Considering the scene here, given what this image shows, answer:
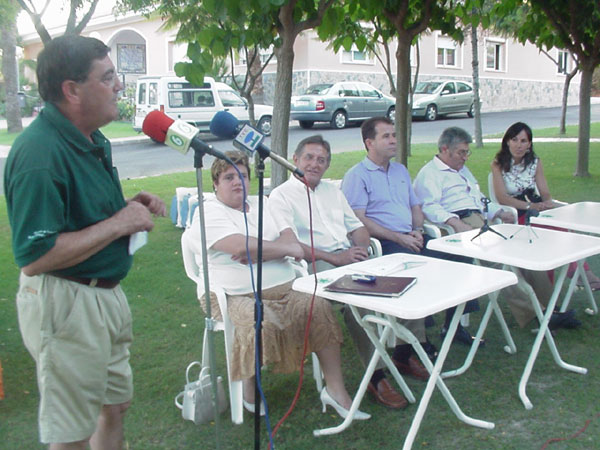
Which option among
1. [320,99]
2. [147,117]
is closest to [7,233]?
[147,117]

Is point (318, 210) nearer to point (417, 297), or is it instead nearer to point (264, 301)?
point (264, 301)

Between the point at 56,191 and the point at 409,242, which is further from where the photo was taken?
the point at 409,242

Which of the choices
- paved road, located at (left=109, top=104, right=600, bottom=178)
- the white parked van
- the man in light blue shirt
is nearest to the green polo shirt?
the man in light blue shirt

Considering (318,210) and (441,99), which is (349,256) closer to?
(318,210)

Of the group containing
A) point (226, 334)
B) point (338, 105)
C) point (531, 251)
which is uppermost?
point (338, 105)

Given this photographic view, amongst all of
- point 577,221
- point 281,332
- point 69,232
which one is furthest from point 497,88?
point 69,232

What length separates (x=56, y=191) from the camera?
1.86 metres

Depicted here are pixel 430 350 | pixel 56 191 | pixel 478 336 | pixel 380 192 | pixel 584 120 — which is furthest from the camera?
pixel 584 120

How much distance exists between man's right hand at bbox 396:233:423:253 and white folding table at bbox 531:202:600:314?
760 mm

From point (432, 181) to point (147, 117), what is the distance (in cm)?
298

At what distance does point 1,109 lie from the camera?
29359 mm

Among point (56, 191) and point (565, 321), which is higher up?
point (56, 191)

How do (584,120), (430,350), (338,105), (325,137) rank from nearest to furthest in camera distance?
(430,350) → (584,120) → (325,137) → (338,105)

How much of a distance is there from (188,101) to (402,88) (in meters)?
13.2
